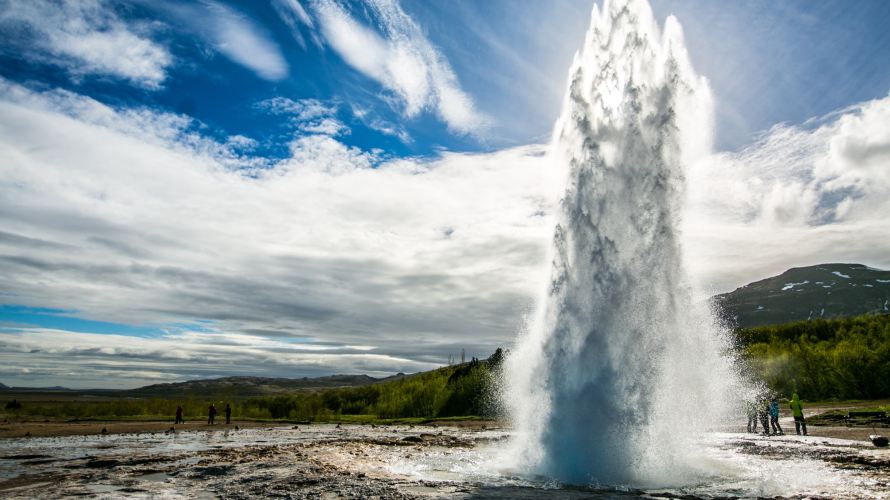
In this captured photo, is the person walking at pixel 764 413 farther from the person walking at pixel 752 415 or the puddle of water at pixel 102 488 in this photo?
the puddle of water at pixel 102 488

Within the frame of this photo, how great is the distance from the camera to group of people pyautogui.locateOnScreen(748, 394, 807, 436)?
23.9m

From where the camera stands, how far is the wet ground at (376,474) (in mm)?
11203

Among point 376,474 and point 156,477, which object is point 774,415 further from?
point 156,477

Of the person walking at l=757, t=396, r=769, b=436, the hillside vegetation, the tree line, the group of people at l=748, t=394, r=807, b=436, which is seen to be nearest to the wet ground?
the group of people at l=748, t=394, r=807, b=436

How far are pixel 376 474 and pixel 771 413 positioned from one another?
22070mm

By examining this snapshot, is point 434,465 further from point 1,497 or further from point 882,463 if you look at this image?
point 882,463

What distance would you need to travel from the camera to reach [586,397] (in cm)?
1382

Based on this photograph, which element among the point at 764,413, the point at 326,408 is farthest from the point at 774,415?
the point at 326,408

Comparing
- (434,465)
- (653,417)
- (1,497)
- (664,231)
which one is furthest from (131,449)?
(664,231)

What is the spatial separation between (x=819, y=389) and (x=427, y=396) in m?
49.1

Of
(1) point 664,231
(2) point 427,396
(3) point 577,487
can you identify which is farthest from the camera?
(2) point 427,396

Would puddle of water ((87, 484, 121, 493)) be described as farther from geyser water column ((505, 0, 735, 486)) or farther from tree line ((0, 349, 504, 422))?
tree line ((0, 349, 504, 422))

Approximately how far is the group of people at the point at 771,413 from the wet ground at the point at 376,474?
8.00ft

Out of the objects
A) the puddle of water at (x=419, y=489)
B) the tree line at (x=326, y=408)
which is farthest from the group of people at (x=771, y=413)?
the tree line at (x=326, y=408)
